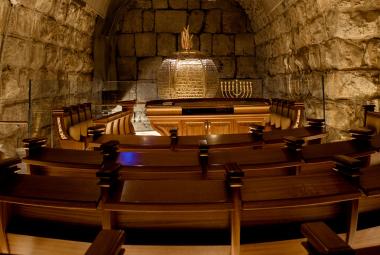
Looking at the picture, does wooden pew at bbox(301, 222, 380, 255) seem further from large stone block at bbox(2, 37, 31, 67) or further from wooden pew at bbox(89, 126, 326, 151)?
large stone block at bbox(2, 37, 31, 67)

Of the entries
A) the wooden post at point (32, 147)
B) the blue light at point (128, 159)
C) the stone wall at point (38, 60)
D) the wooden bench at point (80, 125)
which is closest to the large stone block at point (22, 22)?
the stone wall at point (38, 60)

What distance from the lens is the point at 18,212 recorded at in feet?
4.70

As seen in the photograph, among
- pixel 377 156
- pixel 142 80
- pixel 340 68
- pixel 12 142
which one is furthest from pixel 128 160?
pixel 142 80

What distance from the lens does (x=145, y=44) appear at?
31.8ft

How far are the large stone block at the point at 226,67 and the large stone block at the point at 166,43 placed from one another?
1.24m

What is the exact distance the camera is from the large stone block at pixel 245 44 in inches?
388

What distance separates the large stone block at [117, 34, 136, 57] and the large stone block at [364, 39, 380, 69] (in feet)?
21.5

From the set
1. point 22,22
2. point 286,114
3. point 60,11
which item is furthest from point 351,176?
point 60,11

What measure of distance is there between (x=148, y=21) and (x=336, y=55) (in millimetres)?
6224

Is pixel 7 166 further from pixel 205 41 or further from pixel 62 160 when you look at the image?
pixel 205 41

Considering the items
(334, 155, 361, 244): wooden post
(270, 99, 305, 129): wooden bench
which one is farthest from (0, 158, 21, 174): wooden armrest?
(270, 99, 305, 129): wooden bench

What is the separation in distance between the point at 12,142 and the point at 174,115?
196 cm

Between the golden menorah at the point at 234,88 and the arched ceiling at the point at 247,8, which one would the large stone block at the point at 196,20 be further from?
the golden menorah at the point at 234,88

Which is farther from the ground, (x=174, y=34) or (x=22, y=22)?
(x=174, y=34)
